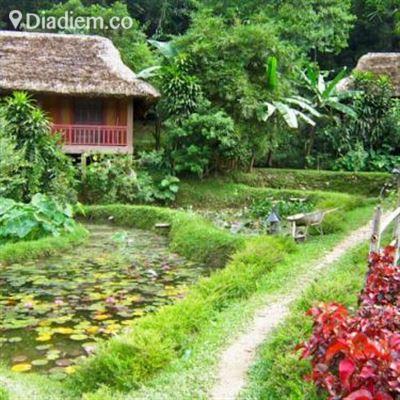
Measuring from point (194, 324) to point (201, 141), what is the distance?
12295mm

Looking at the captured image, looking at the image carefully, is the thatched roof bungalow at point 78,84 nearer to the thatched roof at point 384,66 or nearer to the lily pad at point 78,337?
the thatched roof at point 384,66

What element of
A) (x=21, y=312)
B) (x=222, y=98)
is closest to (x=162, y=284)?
(x=21, y=312)

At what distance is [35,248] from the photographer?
10.6m

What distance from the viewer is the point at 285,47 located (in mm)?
19469

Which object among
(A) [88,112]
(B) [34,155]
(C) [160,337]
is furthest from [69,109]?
(C) [160,337]

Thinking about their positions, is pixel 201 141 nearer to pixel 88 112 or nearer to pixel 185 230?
pixel 88 112

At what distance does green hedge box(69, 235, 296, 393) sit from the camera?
203 inches

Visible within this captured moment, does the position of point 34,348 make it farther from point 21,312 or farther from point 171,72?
point 171,72

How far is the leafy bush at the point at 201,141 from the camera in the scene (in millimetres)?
17562

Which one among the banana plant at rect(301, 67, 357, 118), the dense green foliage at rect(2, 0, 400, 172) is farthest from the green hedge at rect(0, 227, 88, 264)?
the banana plant at rect(301, 67, 357, 118)

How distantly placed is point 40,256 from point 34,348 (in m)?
4.60

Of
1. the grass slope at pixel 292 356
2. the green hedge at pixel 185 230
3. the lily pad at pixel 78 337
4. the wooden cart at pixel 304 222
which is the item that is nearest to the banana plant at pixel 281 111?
the green hedge at pixel 185 230

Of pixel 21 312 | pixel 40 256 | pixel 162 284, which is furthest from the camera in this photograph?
pixel 40 256

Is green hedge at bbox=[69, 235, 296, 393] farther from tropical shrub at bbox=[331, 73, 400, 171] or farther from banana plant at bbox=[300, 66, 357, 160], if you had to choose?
tropical shrub at bbox=[331, 73, 400, 171]
